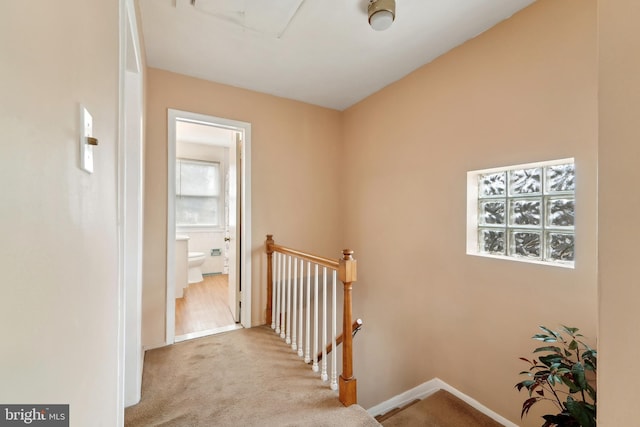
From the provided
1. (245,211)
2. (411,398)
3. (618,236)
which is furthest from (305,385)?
(618,236)

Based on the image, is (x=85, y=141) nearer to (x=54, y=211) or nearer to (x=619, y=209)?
(x=54, y=211)

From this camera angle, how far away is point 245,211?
2.73 metres

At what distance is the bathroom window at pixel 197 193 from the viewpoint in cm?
486

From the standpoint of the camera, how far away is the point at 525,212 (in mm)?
1812

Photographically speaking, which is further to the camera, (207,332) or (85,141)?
(207,332)

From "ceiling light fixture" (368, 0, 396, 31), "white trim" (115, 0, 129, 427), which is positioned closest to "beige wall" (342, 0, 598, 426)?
"ceiling light fixture" (368, 0, 396, 31)

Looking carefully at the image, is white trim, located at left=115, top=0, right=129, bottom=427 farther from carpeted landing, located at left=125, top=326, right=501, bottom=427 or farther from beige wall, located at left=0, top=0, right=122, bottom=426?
carpeted landing, located at left=125, top=326, right=501, bottom=427

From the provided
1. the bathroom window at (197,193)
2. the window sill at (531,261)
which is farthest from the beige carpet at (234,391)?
the bathroom window at (197,193)

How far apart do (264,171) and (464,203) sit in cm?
195

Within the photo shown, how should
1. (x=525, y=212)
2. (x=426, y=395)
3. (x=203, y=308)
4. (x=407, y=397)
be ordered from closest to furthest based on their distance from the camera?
(x=525, y=212)
(x=426, y=395)
(x=407, y=397)
(x=203, y=308)

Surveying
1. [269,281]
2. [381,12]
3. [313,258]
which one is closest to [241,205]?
[269,281]

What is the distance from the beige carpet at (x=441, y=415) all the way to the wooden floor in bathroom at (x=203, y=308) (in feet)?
5.96

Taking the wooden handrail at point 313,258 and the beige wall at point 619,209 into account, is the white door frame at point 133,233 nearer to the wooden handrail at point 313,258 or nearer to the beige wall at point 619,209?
the wooden handrail at point 313,258

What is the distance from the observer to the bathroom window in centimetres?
486
